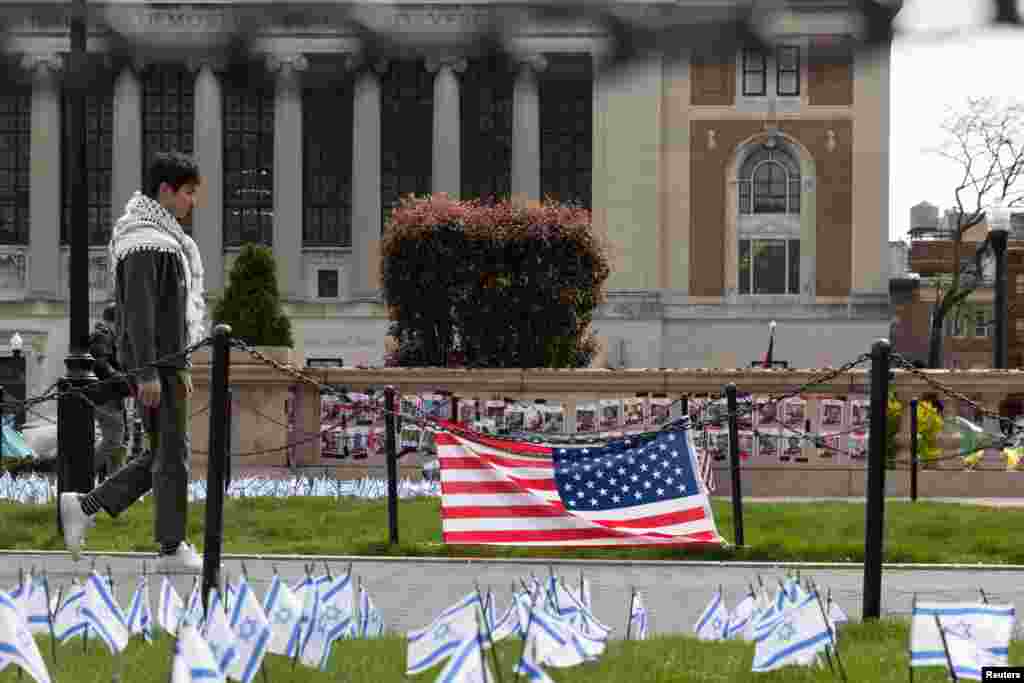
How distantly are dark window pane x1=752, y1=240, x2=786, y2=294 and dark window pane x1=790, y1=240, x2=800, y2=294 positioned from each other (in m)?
0.41

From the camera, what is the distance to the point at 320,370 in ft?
70.2

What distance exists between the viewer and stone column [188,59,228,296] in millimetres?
65750

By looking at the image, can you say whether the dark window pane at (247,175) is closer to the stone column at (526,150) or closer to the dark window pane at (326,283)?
the dark window pane at (326,283)

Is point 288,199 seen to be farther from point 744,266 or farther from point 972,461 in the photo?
point 972,461

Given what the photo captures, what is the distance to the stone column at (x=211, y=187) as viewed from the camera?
2589 inches

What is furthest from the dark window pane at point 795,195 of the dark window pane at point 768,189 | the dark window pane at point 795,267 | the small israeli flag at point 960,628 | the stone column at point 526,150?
the small israeli flag at point 960,628

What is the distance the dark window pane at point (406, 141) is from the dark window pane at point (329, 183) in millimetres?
1718

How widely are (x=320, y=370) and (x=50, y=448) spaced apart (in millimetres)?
7099

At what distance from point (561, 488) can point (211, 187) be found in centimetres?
5758

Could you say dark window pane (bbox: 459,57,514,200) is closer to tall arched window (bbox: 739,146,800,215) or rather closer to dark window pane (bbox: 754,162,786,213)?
tall arched window (bbox: 739,146,800,215)

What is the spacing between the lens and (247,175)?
225 feet

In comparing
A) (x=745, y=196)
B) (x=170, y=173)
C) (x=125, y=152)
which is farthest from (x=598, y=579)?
(x=125, y=152)

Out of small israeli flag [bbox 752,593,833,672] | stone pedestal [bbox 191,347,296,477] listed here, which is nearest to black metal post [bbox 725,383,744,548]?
small israeli flag [bbox 752,593,833,672]

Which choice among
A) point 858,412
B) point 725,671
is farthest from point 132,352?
point 858,412
